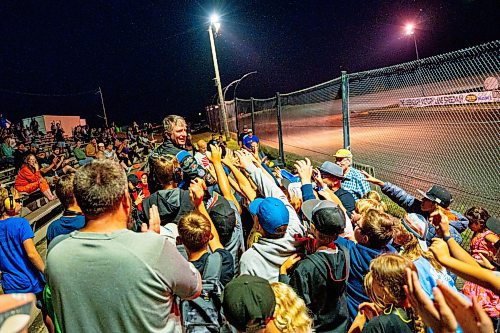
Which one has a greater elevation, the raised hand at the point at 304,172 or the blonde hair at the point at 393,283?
the raised hand at the point at 304,172

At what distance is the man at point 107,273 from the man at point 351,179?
3.59 m

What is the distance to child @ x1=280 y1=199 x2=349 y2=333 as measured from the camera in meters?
2.35

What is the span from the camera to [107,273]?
148 centimetres

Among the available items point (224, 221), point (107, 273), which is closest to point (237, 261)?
point (224, 221)

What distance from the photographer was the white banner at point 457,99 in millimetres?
3834

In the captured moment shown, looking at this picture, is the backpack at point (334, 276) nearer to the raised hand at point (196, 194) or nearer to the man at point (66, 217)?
the raised hand at point (196, 194)

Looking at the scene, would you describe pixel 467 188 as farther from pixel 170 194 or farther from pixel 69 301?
pixel 69 301

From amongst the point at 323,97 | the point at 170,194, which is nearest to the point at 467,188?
the point at 323,97

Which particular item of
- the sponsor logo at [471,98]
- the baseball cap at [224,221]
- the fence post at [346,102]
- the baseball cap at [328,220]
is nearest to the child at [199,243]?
the baseball cap at [224,221]

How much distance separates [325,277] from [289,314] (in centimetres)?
56

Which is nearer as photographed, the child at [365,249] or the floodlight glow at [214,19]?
the child at [365,249]

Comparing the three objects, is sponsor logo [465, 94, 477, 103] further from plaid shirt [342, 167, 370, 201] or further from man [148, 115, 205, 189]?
man [148, 115, 205, 189]

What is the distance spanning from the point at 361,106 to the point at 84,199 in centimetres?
682

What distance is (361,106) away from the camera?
7375 millimetres
